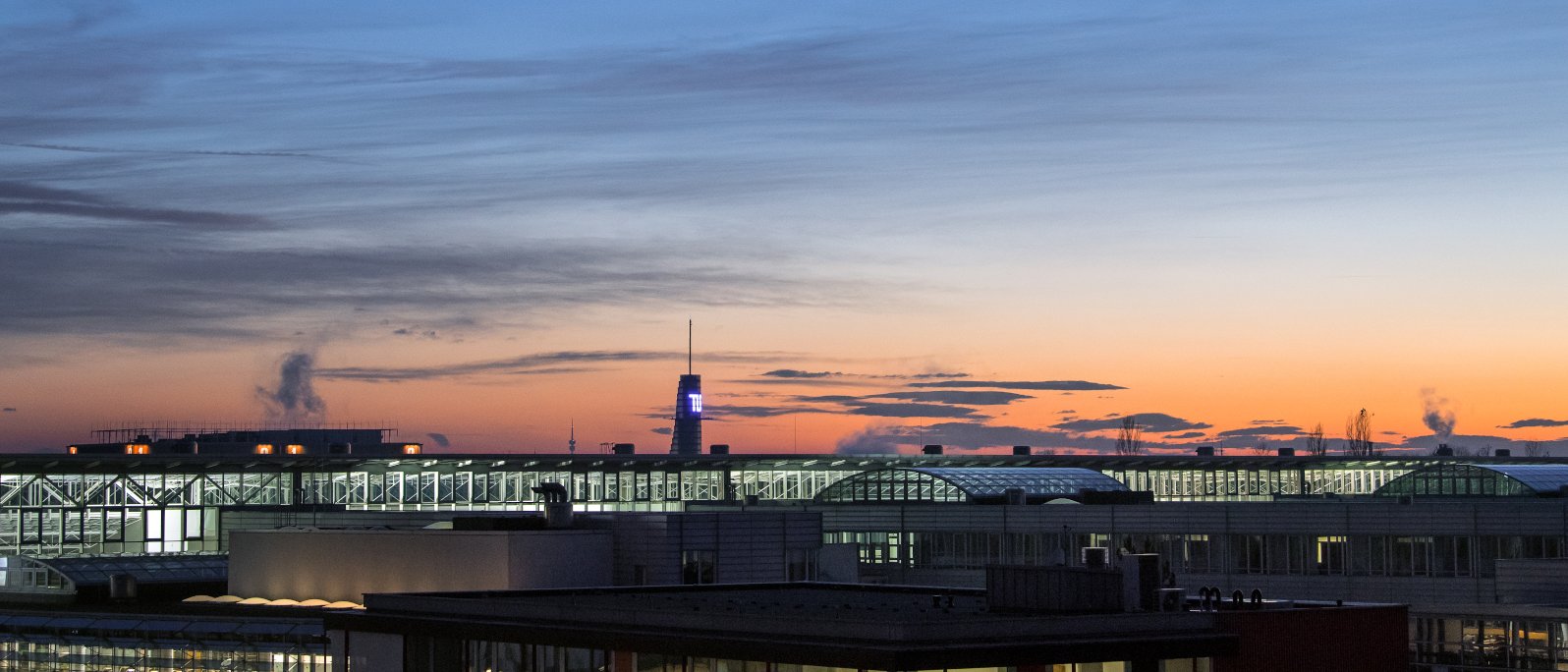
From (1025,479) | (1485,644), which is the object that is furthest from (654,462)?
(1485,644)

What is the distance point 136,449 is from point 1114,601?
105m

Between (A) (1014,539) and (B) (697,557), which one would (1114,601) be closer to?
(B) (697,557)

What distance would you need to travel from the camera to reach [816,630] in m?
40.1

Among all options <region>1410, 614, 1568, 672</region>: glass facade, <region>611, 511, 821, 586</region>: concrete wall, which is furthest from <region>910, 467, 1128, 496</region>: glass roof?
<region>1410, 614, 1568, 672</region>: glass facade

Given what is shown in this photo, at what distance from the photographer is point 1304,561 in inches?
3910

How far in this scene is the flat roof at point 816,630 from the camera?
38.6 m

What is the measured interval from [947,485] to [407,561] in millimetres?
59041

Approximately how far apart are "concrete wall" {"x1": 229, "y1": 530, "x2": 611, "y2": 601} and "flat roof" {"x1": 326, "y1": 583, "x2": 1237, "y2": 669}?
1852 centimetres

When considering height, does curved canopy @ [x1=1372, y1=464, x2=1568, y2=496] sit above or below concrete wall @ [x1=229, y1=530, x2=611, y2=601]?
above

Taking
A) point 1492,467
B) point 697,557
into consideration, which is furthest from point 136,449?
point 1492,467

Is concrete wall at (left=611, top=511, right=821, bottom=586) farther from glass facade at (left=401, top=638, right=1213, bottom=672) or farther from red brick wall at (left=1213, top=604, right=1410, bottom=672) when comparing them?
red brick wall at (left=1213, top=604, right=1410, bottom=672)

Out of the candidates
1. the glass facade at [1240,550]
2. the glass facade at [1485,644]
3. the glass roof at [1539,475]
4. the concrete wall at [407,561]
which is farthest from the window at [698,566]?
the glass roof at [1539,475]

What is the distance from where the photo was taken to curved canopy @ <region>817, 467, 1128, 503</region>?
128 metres

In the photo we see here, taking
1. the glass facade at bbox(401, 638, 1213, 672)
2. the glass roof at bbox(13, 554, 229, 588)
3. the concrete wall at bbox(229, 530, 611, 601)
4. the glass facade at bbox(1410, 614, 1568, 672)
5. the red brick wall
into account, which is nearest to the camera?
the glass facade at bbox(401, 638, 1213, 672)
